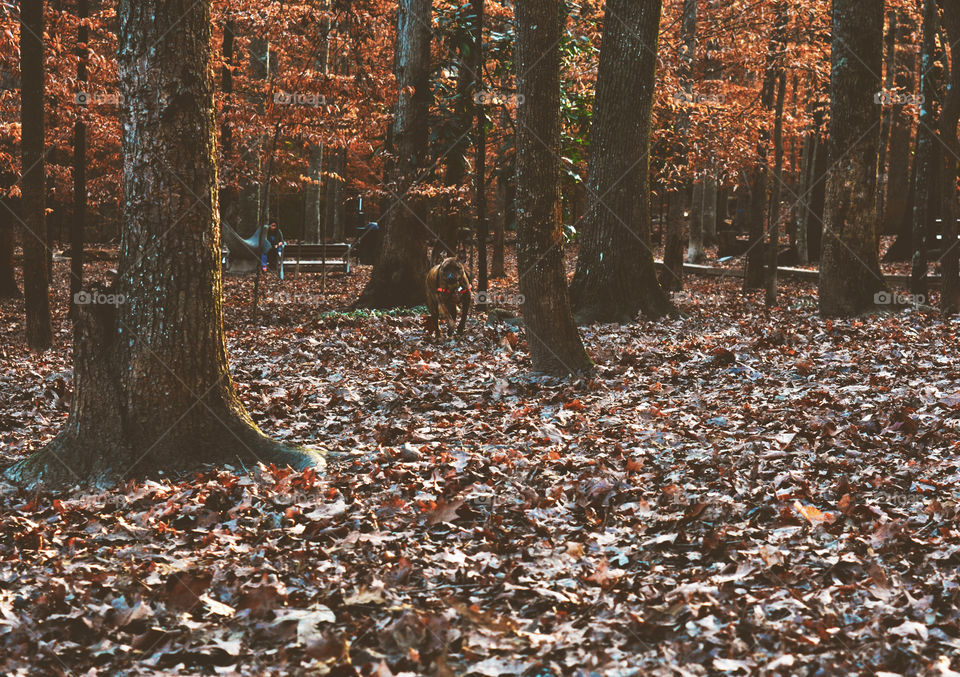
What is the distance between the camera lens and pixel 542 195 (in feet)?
27.5

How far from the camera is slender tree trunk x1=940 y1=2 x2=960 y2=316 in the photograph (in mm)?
10977

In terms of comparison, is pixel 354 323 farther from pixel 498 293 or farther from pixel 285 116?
pixel 498 293

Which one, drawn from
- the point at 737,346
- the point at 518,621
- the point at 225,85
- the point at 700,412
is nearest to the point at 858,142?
the point at 737,346

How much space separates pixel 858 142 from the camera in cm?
1154

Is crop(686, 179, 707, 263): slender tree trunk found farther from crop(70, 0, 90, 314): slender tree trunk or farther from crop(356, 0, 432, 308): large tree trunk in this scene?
crop(70, 0, 90, 314): slender tree trunk

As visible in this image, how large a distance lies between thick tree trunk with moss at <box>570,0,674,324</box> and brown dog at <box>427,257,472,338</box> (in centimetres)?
178

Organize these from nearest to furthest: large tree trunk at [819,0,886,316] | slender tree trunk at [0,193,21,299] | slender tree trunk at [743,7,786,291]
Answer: large tree trunk at [819,0,886,316] → slender tree trunk at [743,7,786,291] → slender tree trunk at [0,193,21,299]

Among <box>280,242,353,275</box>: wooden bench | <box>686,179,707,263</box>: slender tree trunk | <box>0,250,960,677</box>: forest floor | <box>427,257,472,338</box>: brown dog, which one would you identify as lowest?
<box>0,250,960,677</box>: forest floor

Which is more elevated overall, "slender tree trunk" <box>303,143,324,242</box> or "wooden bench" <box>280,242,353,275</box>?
"slender tree trunk" <box>303,143,324,242</box>

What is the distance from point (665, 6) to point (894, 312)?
17808 mm

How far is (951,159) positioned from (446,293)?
7267 mm

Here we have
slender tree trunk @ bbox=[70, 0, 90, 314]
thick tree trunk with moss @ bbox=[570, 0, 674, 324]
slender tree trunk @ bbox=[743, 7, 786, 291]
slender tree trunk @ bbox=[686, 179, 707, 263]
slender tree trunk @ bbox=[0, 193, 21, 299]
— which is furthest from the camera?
slender tree trunk @ bbox=[686, 179, 707, 263]

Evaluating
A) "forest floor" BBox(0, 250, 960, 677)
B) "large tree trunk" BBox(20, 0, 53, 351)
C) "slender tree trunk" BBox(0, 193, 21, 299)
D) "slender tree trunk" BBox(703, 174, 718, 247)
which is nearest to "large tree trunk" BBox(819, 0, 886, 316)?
"forest floor" BBox(0, 250, 960, 677)

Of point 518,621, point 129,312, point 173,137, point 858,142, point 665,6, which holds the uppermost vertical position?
point 665,6
